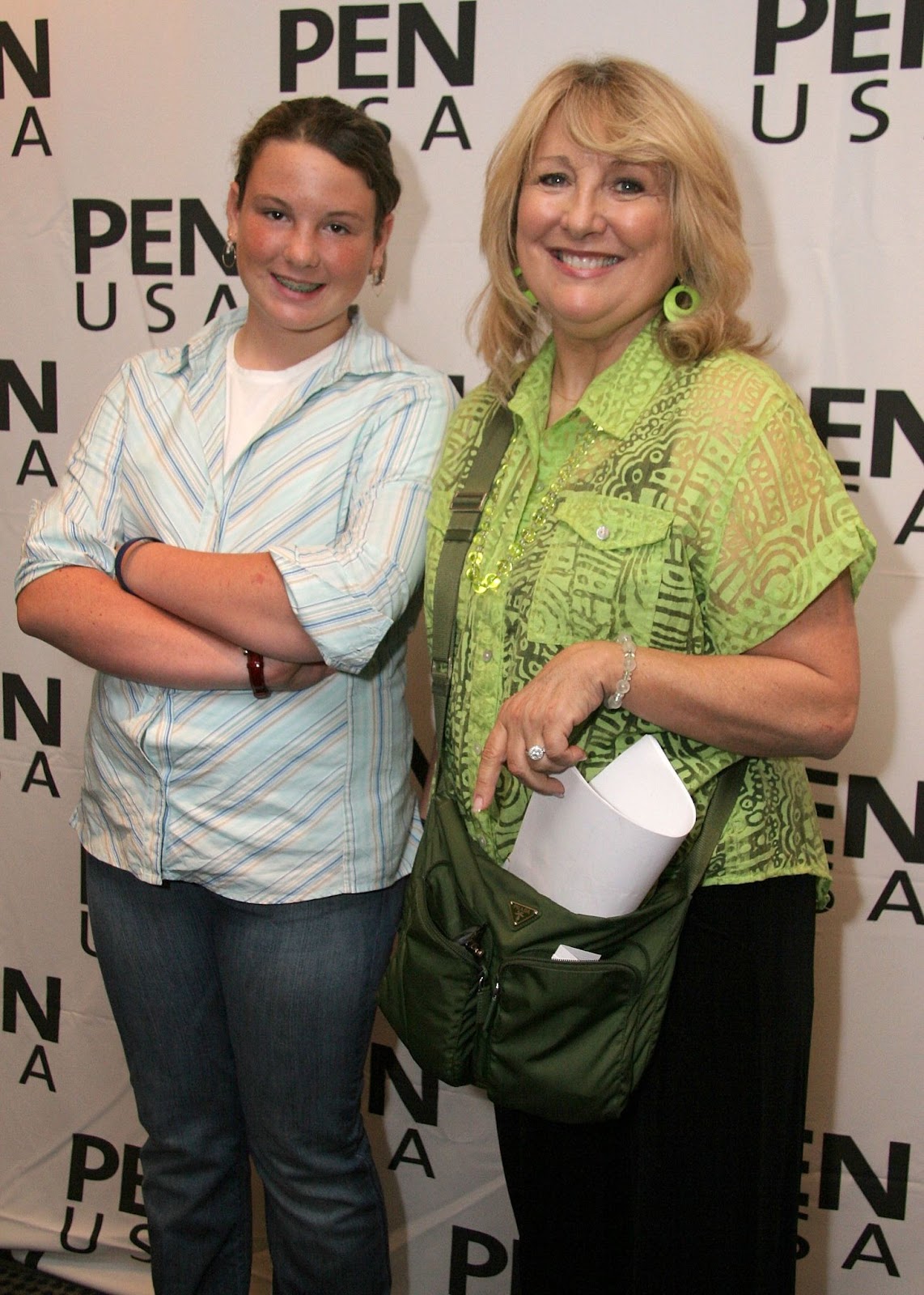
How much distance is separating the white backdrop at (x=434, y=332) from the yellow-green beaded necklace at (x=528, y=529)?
608mm

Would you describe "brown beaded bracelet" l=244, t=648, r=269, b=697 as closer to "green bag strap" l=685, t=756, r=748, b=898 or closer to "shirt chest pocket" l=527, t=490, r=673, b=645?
"shirt chest pocket" l=527, t=490, r=673, b=645

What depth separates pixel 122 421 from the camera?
1499 millimetres

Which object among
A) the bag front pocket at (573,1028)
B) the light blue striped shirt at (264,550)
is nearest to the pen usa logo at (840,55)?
the light blue striped shirt at (264,550)

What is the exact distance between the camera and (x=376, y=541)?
1344mm

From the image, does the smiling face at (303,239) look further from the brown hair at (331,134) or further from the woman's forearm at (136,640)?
the woman's forearm at (136,640)

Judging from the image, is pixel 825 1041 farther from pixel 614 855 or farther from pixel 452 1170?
pixel 614 855

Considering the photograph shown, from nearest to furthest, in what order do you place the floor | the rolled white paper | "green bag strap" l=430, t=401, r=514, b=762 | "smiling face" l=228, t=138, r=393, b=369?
the rolled white paper
"green bag strap" l=430, t=401, r=514, b=762
"smiling face" l=228, t=138, r=393, b=369
the floor

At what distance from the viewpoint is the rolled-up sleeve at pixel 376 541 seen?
1.31 meters

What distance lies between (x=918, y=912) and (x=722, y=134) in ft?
3.83

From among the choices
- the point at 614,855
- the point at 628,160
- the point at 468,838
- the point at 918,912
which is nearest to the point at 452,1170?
the point at 918,912

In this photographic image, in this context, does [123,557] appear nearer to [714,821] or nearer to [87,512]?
[87,512]

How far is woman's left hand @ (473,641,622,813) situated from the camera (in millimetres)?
1081

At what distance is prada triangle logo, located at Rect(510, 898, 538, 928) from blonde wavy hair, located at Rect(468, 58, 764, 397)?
1.87 ft

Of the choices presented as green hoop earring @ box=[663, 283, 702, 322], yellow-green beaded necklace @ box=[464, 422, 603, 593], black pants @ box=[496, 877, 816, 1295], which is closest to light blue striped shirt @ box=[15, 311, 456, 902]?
yellow-green beaded necklace @ box=[464, 422, 603, 593]
